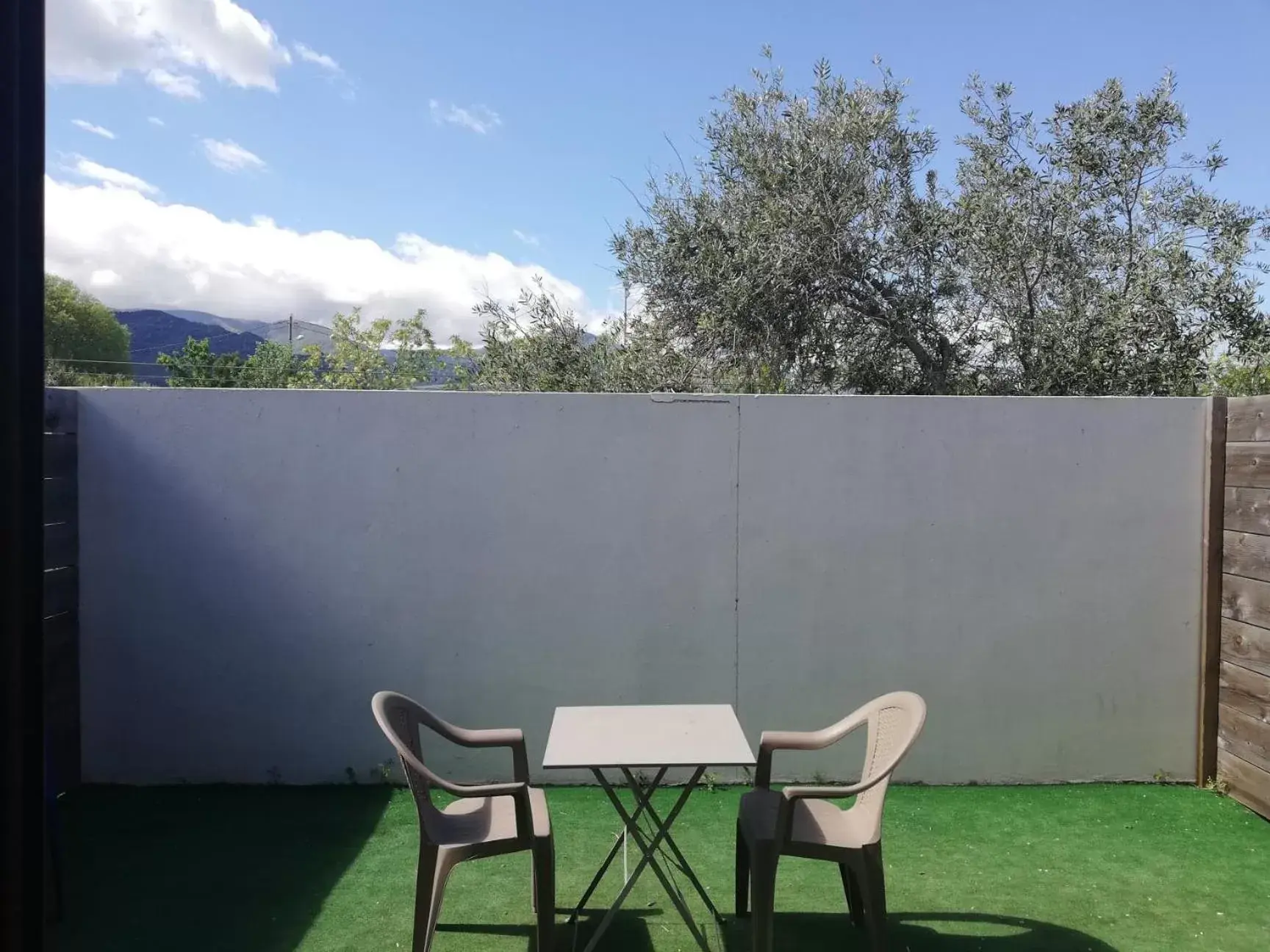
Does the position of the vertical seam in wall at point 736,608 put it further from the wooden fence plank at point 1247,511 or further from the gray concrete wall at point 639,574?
the wooden fence plank at point 1247,511

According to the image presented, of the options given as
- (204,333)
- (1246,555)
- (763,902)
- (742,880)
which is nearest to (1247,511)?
(1246,555)

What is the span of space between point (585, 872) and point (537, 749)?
1091 millimetres

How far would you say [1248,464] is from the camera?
14.9ft

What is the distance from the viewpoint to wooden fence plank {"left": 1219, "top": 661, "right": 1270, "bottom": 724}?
440 centimetres

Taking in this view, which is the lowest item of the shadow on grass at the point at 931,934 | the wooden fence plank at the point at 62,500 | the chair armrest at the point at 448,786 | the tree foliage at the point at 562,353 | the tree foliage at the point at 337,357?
the shadow on grass at the point at 931,934

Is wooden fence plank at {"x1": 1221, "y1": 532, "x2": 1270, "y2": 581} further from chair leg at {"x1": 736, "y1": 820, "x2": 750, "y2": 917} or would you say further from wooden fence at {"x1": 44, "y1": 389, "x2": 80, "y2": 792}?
wooden fence at {"x1": 44, "y1": 389, "x2": 80, "y2": 792}

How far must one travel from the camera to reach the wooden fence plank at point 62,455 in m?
4.46

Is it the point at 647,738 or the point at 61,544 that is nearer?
the point at 647,738

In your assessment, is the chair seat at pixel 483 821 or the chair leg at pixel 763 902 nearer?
the chair leg at pixel 763 902

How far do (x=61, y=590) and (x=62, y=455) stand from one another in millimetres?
626

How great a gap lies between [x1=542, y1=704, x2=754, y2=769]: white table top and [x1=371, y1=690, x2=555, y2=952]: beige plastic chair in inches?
8.2

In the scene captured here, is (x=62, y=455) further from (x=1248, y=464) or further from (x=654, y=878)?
(x=1248, y=464)

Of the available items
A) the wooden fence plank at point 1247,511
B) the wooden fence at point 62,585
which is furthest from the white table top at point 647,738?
the wooden fence plank at point 1247,511

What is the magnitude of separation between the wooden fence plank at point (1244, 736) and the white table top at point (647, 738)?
8.68 feet
